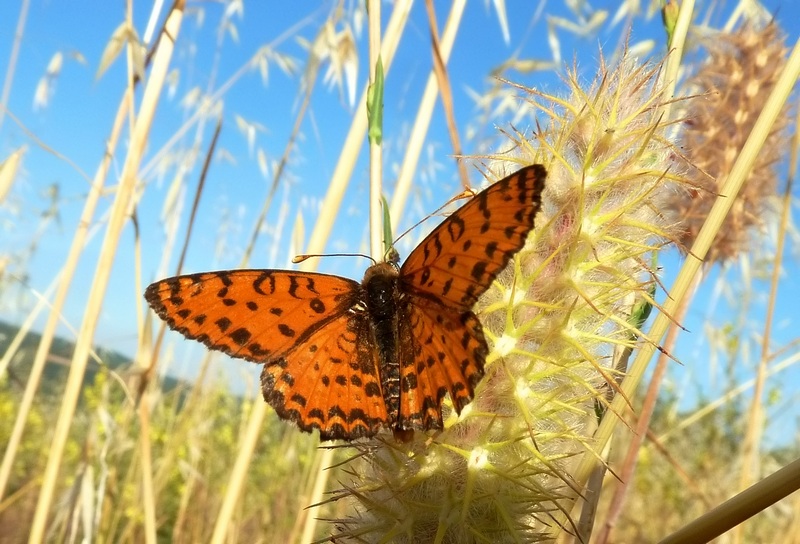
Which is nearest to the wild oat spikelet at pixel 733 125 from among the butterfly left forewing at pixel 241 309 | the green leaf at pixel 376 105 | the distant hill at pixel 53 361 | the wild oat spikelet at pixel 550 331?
the wild oat spikelet at pixel 550 331

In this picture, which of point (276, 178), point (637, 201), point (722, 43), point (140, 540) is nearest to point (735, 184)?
point (637, 201)

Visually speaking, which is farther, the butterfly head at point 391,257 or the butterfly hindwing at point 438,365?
the butterfly head at point 391,257

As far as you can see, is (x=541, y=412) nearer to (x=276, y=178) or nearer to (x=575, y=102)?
(x=575, y=102)

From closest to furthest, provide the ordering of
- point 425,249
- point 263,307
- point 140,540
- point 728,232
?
point 425,249, point 263,307, point 728,232, point 140,540

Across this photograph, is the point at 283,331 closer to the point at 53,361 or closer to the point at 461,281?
the point at 461,281

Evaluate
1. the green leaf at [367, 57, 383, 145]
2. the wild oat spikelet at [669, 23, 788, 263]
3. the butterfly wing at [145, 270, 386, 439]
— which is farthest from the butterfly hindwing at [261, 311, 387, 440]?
the wild oat spikelet at [669, 23, 788, 263]

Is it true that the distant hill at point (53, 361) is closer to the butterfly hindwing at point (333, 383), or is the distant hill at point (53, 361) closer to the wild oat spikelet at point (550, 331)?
the butterfly hindwing at point (333, 383)

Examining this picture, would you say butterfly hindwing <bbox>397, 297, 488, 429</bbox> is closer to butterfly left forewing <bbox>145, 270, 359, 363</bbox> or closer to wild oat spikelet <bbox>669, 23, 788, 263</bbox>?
butterfly left forewing <bbox>145, 270, 359, 363</bbox>
